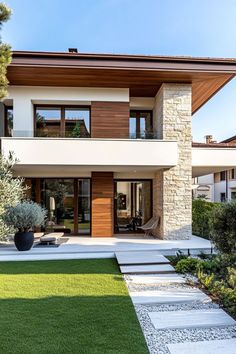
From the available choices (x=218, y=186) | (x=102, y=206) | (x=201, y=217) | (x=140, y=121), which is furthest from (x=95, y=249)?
(x=218, y=186)

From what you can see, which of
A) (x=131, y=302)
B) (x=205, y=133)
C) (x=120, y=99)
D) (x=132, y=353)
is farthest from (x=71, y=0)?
(x=205, y=133)

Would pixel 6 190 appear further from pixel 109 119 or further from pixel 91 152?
pixel 109 119

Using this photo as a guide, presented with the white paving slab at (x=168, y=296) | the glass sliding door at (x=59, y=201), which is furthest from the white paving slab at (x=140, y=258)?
the glass sliding door at (x=59, y=201)

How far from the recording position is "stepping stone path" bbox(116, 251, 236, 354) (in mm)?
3924

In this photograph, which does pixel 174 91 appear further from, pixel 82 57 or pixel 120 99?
pixel 82 57

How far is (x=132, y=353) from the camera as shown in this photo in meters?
3.67

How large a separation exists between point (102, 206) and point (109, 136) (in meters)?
3.23

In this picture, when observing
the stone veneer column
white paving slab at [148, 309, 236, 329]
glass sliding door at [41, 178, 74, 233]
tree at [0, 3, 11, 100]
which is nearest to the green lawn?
white paving slab at [148, 309, 236, 329]

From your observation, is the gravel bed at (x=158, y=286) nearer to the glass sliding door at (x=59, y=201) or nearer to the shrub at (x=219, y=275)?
the shrub at (x=219, y=275)

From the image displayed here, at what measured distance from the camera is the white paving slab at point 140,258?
27.0 ft

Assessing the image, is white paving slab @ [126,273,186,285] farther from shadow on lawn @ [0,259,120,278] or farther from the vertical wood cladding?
the vertical wood cladding

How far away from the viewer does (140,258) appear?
8.59 meters

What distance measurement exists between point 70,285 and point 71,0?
38.1ft

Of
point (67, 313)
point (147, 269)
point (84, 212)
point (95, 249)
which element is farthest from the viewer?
point (84, 212)
